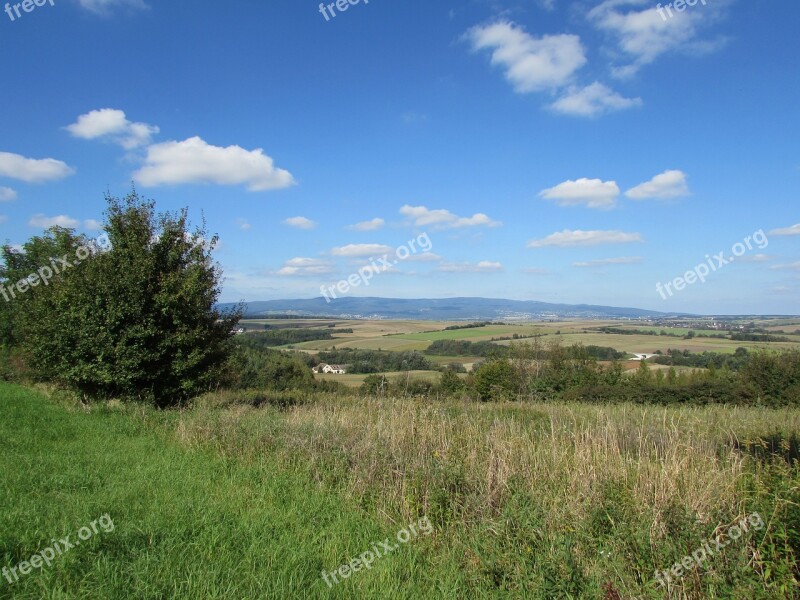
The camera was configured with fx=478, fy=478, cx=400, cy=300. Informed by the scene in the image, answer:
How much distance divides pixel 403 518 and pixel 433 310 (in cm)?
13612

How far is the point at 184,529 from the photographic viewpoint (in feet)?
14.3

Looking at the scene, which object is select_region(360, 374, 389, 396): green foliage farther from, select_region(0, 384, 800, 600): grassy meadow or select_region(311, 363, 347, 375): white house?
select_region(311, 363, 347, 375): white house

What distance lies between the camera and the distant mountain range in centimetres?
11762

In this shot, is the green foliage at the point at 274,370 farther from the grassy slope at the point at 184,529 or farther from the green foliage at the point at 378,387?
the grassy slope at the point at 184,529

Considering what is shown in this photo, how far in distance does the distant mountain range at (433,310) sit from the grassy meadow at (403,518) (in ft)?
343

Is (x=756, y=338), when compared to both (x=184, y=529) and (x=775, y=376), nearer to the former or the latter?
(x=775, y=376)

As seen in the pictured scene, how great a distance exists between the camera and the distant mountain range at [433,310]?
117625 millimetres

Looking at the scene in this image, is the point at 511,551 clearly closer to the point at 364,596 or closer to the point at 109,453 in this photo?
the point at 364,596

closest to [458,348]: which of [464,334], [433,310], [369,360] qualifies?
[464,334]

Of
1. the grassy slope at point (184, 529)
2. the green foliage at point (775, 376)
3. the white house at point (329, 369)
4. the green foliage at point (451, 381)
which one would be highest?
the grassy slope at point (184, 529)

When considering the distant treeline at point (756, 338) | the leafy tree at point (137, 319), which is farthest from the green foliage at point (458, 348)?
the leafy tree at point (137, 319)

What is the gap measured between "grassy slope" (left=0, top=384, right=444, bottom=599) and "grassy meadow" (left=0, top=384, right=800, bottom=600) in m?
0.02

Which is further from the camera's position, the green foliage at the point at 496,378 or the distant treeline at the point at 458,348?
the distant treeline at the point at 458,348

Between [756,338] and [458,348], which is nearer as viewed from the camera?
[756,338]
